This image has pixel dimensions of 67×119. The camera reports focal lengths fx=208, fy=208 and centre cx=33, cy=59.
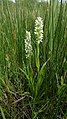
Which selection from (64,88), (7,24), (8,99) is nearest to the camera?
(64,88)

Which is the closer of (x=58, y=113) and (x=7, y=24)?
(x=58, y=113)

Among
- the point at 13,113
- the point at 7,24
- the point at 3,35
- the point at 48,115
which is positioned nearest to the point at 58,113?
the point at 48,115

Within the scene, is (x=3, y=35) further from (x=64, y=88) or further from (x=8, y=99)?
(x=64, y=88)

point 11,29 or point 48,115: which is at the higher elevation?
point 11,29

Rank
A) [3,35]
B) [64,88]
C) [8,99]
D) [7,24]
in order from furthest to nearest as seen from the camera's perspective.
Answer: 1. [7,24]
2. [3,35]
3. [8,99]
4. [64,88]

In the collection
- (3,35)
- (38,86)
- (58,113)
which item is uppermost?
(3,35)

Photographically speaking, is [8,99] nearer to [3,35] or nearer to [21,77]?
[21,77]

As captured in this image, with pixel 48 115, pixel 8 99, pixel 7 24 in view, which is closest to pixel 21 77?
pixel 8 99

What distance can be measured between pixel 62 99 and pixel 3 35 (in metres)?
0.45

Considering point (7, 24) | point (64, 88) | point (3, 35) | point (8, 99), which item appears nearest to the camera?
point (64, 88)

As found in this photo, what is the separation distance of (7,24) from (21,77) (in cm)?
38

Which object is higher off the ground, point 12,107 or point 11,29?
point 11,29

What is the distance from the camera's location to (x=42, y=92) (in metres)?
0.80

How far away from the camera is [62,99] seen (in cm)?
74
